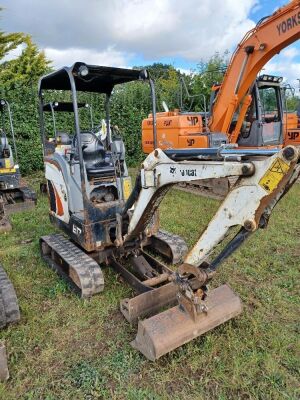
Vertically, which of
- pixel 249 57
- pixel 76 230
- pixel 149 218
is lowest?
pixel 76 230

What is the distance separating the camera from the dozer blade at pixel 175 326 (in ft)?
8.50

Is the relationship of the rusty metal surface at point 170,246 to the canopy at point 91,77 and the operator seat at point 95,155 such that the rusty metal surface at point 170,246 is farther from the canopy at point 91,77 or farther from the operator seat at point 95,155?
the canopy at point 91,77

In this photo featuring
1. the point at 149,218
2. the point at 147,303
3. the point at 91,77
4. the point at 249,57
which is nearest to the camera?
the point at 147,303

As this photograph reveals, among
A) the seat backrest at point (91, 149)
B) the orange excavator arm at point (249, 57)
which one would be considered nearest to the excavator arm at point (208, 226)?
the seat backrest at point (91, 149)

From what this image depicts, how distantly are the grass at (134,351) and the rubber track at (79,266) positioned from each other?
125 mm

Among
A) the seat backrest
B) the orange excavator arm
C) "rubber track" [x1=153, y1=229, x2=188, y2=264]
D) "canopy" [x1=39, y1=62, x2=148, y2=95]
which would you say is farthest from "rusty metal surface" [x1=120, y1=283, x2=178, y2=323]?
the orange excavator arm

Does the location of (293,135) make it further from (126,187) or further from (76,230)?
(76,230)

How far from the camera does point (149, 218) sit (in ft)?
10.9

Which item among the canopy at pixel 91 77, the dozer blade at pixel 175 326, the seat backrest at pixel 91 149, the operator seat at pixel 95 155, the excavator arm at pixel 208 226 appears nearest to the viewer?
the excavator arm at pixel 208 226

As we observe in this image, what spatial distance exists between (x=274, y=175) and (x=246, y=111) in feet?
18.3

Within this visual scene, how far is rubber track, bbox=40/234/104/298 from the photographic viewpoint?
135 inches

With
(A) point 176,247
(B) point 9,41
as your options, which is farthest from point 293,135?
(B) point 9,41

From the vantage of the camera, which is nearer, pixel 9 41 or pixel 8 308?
pixel 8 308

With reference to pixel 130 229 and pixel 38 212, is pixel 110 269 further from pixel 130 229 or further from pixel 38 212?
pixel 38 212
